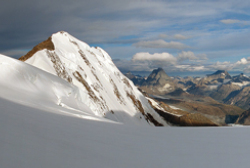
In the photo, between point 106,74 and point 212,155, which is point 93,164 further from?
point 106,74

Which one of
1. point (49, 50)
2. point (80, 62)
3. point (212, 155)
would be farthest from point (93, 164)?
point (80, 62)

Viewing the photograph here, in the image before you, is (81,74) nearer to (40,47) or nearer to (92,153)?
(40,47)

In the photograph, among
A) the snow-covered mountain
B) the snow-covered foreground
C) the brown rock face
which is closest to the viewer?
the snow-covered foreground

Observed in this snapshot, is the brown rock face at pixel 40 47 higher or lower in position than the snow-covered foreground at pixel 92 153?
higher

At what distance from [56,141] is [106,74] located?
356 feet

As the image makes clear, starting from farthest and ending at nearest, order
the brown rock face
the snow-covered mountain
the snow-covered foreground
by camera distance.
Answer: the brown rock face → the snow-covered mountain → the snow-covered foreground

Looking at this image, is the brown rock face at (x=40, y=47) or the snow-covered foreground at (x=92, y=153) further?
the brown rock face at (x=40, y=47)

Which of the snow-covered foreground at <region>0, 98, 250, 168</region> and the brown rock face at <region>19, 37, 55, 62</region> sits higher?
the brown rock face at <region>19, 37, 55, 62</region>

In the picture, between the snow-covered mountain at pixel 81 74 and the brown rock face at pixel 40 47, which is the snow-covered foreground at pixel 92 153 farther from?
the brown rock face at pixel 40 47

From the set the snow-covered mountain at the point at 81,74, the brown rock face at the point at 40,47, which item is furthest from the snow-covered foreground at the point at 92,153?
the brown rock face at the point at 40,47

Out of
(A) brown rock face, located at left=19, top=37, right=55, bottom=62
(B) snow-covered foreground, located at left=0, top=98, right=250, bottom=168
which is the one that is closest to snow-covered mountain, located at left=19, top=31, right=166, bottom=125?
(A) brown rock face, located at left=19, top=37, right=55, bottom=62

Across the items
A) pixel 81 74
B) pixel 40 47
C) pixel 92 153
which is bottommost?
pixel 92 153

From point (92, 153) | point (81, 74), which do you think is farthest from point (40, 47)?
point (92, 153)

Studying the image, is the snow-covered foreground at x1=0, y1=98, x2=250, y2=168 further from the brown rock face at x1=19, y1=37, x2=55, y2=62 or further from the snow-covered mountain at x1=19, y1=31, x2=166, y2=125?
the brown rock face at x1=19, y1=37, x2=55, y2=62
